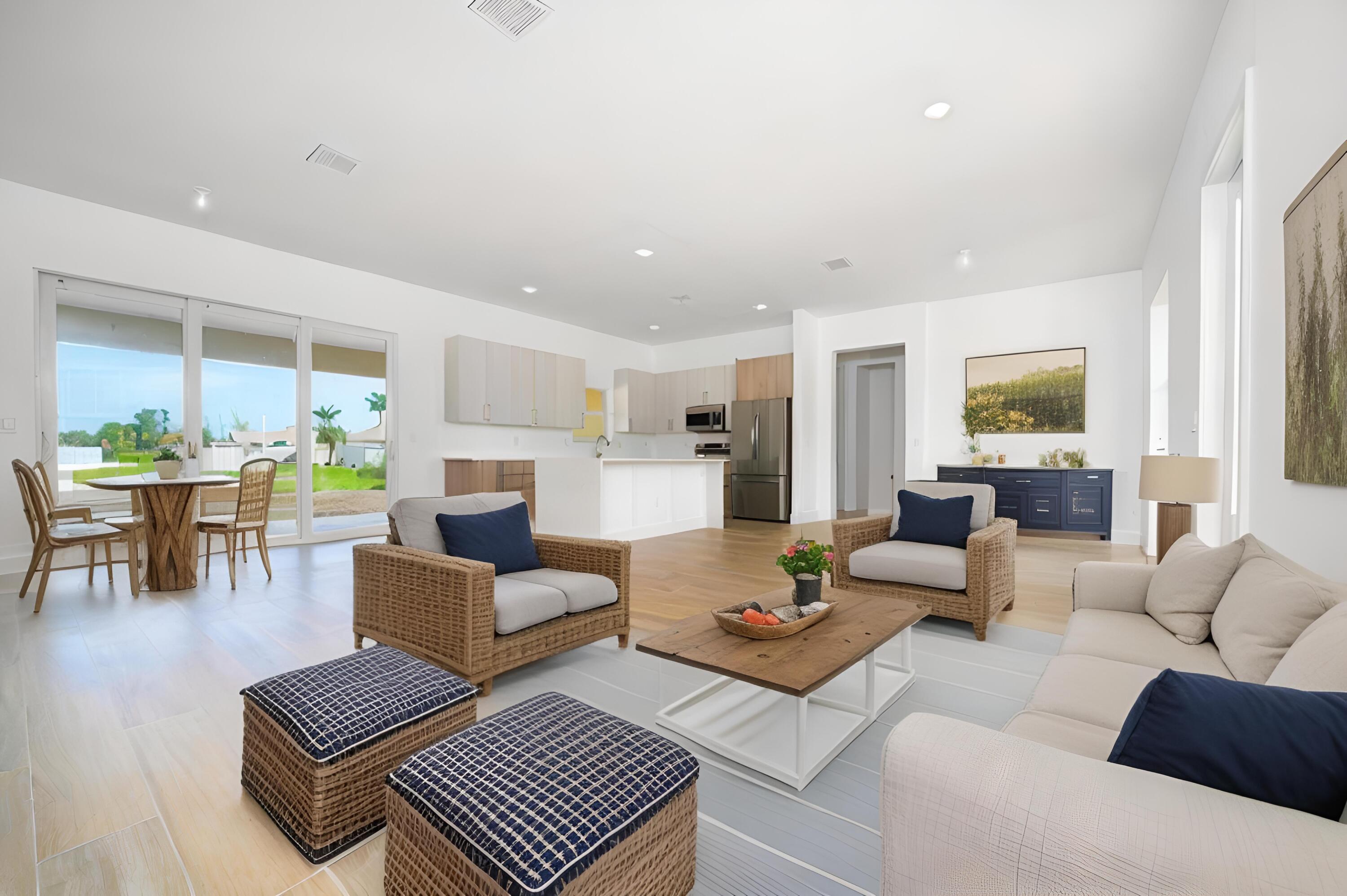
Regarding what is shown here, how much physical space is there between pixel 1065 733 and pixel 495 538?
2258mm

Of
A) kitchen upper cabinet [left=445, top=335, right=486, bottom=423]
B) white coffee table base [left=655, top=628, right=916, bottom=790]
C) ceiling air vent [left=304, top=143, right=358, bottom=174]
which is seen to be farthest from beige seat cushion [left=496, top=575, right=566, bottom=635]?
kitchen upper cabinet [left=445, top=335, right=486, bottom=423]

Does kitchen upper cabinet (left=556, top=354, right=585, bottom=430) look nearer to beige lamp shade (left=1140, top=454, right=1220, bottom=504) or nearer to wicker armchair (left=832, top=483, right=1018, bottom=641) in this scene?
wicker armchair (left=832, top=483, right=1018, bottom=641)

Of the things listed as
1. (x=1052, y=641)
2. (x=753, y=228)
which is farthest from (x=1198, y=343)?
(x=753, y=228)

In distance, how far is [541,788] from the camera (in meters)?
1.10

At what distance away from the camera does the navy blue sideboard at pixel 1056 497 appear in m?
6.13

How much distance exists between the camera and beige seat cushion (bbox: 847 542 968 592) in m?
3.02

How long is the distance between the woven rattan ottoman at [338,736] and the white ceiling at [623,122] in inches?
107

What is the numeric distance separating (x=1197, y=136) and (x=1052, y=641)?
2.85 meters

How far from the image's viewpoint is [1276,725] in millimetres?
724

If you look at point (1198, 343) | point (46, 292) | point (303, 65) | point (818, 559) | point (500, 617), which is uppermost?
point (303, 65)

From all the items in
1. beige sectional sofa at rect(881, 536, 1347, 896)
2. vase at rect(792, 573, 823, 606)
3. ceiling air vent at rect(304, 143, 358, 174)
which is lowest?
vase at rect(792, 573, 823, 606)

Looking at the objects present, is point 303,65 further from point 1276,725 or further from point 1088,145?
point 1088,145

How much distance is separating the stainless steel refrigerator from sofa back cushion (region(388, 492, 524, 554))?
18.1ft

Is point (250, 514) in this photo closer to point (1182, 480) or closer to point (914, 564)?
point (914, 564)
